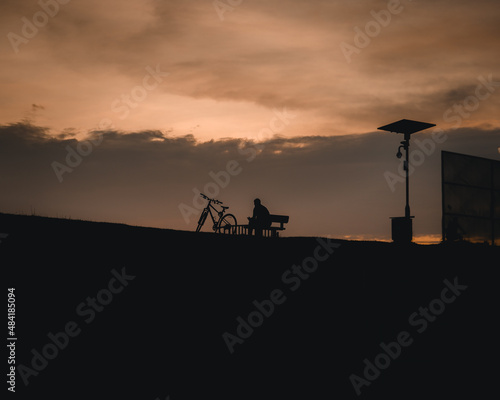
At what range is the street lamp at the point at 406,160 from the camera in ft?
49.4

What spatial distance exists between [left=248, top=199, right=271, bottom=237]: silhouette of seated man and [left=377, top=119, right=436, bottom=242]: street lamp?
4.05 metres

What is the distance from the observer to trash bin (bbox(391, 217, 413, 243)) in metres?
15.0

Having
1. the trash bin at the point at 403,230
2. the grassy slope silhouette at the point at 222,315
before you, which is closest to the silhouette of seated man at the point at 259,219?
the trash bin at the point at 403,230

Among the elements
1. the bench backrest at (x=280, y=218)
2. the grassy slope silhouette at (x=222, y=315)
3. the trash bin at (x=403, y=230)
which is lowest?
the grassy slope silhouette at (x=222, y=315)

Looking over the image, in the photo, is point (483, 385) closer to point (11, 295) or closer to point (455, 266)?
point (455, 266)

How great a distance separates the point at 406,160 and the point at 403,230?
2743 millimetres

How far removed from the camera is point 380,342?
1198cm

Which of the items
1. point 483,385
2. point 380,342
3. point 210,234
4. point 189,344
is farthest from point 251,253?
point 483,385

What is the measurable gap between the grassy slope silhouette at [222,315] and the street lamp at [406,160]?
172 centimetres

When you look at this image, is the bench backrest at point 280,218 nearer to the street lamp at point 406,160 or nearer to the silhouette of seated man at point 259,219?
the silhouette of seated man at point 259,219

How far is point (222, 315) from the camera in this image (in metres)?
10.0

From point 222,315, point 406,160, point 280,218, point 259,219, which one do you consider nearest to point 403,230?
point 406,160

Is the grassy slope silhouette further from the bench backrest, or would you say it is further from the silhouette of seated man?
the bench backrest

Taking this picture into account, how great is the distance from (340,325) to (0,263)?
730 centimetres
